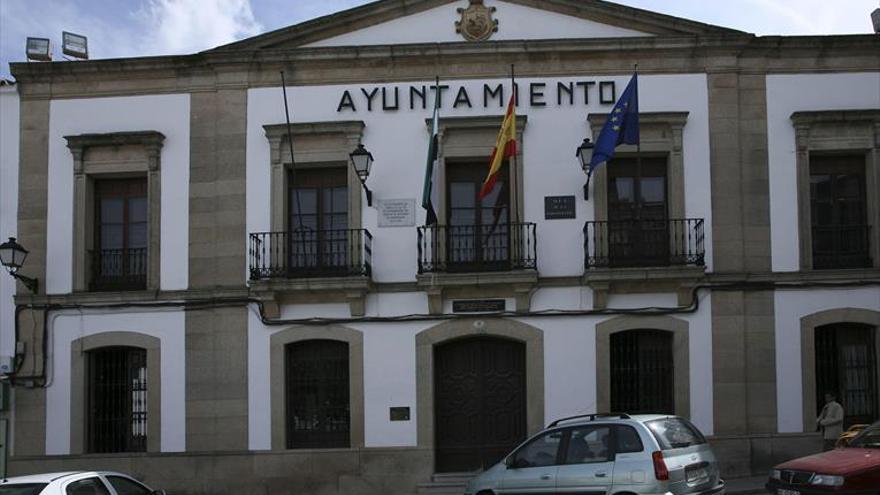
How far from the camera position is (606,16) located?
18.7m

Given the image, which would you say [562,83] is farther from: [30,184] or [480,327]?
[30,184]

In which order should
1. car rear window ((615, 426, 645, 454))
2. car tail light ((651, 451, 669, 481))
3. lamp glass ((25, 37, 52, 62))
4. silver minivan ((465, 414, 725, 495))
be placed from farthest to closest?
lamp glass ((25, 37, 52, 62))
car rear window ((615, 426, 645, 454))
silver minivan ((465, 414, 725, 495))
car tail light ((651, 451, 669, 481))

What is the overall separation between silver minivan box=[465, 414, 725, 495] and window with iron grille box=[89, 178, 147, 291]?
27.1 feet

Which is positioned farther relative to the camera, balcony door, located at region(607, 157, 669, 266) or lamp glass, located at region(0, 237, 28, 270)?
balcony door, located at region(607, 157, 669, 266)

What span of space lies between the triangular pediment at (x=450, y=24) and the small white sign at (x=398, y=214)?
2.89 meters

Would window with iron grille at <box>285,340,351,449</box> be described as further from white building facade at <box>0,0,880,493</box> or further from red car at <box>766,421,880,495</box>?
red car at <box>766,421,880,495</box>

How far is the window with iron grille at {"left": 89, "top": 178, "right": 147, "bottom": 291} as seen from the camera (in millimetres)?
19062

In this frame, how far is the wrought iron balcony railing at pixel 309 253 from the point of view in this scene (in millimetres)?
18297

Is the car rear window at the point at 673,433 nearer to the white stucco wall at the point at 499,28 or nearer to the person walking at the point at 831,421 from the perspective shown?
the person walking at the point at 831,421

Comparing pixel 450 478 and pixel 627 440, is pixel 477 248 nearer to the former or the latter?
pixel 450 478

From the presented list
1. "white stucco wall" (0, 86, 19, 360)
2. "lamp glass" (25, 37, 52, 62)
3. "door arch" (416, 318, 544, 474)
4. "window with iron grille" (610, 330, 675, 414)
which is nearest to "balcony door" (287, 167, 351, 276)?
"door arch" (416, 318, 544, 474)

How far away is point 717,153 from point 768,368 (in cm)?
374

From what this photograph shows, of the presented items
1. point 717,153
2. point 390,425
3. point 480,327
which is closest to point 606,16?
point 717,153

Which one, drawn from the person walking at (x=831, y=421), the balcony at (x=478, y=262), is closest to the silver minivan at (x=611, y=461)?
the balcony at (x=478, y=262)
